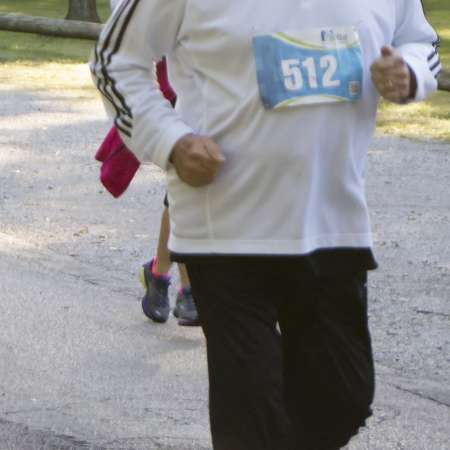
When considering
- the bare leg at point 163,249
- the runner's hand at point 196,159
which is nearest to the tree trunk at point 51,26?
the bare leg at point 163,249

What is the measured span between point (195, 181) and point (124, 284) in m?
3.36

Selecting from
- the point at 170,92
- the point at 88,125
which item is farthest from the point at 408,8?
the point at 88,125

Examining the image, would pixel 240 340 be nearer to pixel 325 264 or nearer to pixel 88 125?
pixel 325 264

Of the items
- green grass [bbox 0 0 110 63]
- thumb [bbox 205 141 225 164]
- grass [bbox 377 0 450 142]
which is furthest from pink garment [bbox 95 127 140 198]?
green grass [bbox 0 0 110 63]

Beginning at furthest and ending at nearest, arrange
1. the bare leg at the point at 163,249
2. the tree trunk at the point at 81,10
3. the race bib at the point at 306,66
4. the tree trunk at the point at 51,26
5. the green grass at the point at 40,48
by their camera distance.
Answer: the tree trunk at the point at 81,10
the tree trunk at the point at 51,26
the green grass at the point at 40,48
the bare leg at the point at 163,249
the race bib at the point at 306,66

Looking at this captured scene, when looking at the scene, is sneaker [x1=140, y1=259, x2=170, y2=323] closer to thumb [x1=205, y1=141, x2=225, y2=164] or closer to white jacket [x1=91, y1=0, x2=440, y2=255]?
white jacket [x1=91, y1=0, x2=440, y2=255]

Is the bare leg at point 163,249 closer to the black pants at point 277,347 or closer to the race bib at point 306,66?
the black pants at point 277,347

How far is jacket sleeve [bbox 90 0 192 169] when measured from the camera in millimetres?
3123

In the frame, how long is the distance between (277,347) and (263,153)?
48 cm

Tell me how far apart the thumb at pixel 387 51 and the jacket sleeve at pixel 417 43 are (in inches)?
5.8

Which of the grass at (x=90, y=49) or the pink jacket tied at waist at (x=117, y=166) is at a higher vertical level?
the pink jacket tied at waist at (x=117, y=166)

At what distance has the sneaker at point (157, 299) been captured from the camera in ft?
18.6

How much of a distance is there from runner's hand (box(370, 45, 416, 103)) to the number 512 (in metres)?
0.09

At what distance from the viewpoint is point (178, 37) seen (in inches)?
124
